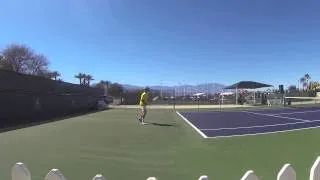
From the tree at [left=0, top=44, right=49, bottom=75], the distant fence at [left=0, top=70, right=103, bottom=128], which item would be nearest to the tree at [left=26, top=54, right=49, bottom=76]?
the tree at [left=0, top=44, right=49, bottom=75]

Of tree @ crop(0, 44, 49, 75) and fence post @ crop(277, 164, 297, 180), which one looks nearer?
fence post @ crop(277, 164, 297, 180)

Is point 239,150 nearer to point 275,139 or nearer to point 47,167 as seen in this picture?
point 275,139

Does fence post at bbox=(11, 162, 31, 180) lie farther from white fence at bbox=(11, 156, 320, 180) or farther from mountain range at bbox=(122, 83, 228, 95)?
mountain range at bbox=(122, 83, 228, 95)

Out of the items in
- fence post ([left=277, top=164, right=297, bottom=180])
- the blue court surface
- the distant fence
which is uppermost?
the distant fence

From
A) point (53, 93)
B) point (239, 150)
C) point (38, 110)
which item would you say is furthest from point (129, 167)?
point (53, 93)

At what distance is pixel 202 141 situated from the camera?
44.9ft

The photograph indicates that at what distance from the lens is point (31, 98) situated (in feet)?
78.9

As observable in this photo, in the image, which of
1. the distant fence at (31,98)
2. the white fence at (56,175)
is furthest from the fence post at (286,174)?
the distant fence at (31,98)

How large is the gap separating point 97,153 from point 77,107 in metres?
27.0

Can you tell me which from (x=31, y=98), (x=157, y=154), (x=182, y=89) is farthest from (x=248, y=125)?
(x=182, y=89)

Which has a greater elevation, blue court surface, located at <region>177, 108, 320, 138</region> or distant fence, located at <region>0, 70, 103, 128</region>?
distant fence, located at <region>0, 70, 103, 128</region>

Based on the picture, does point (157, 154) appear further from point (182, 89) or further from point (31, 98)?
point (182, 89)

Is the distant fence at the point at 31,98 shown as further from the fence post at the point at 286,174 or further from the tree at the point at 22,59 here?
the tree at the point at 22,59

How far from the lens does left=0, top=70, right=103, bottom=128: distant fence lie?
801 inches
